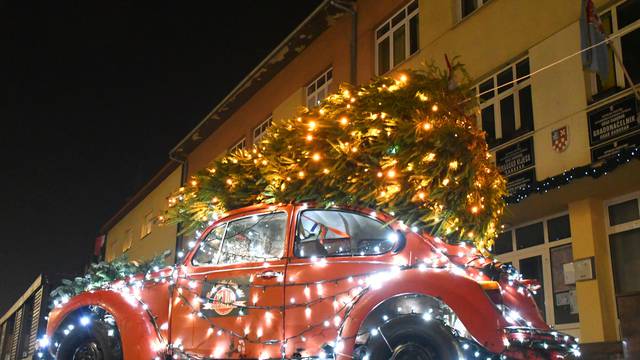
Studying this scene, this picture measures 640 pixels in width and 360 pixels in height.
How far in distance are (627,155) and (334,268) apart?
611cm

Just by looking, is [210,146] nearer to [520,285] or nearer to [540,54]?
[540,54]

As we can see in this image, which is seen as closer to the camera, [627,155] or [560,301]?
[627,155]

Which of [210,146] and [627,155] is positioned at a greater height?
[210,146]

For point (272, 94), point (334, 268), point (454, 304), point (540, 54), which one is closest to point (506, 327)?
point (454, 304)

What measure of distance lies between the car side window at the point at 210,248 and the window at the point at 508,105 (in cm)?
690

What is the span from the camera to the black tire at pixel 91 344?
6.88 m

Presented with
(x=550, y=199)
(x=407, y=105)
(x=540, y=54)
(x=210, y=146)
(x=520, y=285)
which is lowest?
(x=520, y=285)

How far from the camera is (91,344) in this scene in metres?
7.06

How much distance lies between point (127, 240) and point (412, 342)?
34.3m

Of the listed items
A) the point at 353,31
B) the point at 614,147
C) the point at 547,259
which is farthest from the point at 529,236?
the point at 353,31

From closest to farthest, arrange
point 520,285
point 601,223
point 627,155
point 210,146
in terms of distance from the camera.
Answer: point 520,285 → point 627,155 → point 601,223 → point 210,146

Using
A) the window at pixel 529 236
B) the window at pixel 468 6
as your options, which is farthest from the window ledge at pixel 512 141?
the window at pixel 468 6

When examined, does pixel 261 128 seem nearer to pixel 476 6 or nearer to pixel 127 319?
pixel 476 6

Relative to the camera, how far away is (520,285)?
19.7ft
